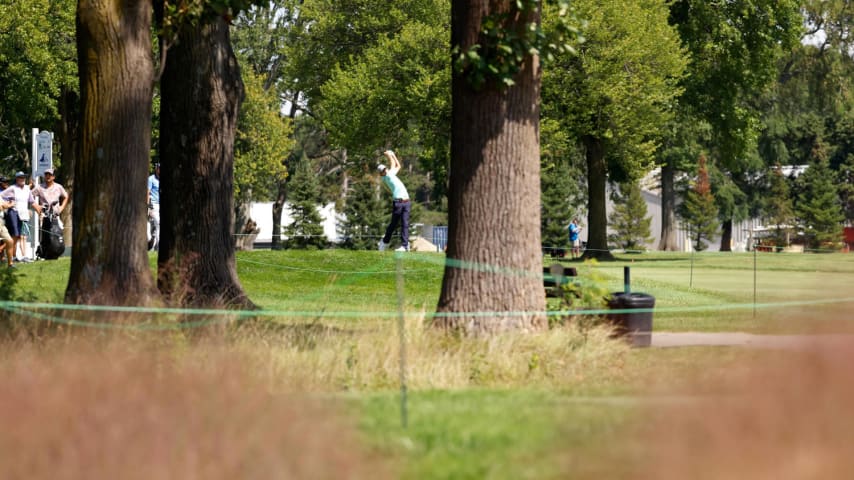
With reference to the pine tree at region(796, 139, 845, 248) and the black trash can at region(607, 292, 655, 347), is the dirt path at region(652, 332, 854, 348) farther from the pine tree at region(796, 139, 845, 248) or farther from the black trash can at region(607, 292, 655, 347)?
the pine tree at region(796, 139, 845, 248)

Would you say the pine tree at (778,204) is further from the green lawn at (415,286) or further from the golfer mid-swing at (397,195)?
the golfer mid-swing at (397,195)

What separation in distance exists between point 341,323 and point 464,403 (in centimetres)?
444

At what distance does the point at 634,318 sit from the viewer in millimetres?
14352

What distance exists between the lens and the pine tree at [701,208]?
3214 inches

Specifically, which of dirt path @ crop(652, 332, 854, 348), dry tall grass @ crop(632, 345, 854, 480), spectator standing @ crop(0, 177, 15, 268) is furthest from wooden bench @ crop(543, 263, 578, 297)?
spectator standing @ crop(0, 177, 15, 268)

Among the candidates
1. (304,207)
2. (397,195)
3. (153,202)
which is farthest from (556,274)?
(304,207)

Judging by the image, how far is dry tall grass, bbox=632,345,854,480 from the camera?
6.36 meters

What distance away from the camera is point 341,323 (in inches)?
547

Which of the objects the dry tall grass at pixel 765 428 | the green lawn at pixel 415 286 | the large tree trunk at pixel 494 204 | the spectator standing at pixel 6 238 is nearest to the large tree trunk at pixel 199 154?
the green lawn at pixel 415 286

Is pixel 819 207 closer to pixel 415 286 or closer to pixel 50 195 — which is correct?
pixel 415 286

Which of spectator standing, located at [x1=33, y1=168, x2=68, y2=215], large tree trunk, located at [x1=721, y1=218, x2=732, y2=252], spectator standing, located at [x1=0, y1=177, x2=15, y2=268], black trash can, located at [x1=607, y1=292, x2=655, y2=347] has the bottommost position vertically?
black trash can, located at [x1=607, y1=292, x2=655, y2=347]

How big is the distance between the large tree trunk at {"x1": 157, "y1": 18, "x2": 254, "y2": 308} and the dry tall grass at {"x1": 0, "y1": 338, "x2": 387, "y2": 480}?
21.7ft

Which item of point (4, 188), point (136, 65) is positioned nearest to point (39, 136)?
point (4, 188)

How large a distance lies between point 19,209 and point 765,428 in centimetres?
2163
